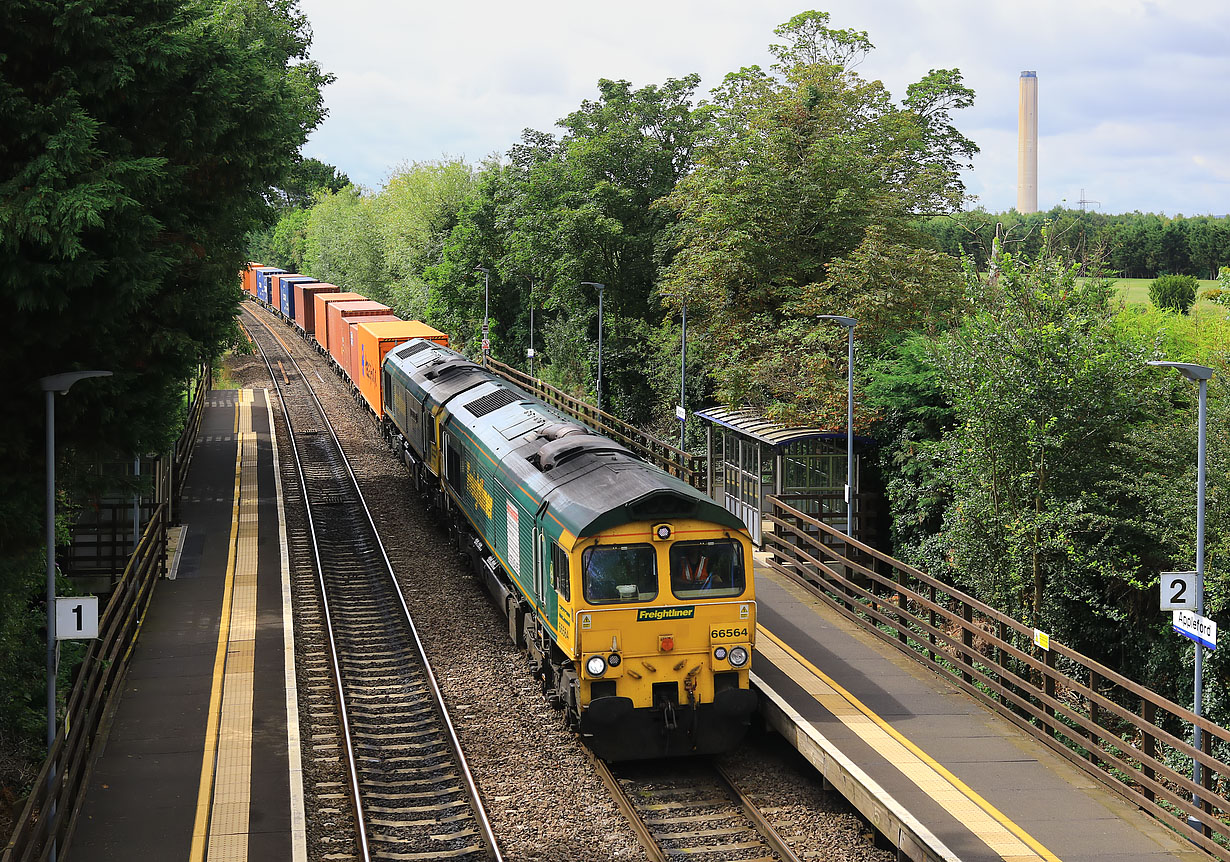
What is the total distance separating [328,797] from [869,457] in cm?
1447

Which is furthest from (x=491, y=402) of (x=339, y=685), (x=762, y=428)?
(x=339, y=685)

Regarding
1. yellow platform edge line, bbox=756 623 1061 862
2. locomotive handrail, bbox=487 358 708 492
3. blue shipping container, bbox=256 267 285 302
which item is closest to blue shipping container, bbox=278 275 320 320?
blue shipping container, bbox=256 267 285 302

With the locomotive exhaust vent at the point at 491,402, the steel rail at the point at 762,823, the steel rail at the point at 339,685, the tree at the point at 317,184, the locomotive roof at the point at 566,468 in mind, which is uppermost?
the tree at the point at 317,184

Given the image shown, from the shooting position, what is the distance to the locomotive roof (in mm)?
12891

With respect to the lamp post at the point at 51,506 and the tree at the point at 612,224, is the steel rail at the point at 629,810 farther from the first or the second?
the tree at the point at 612,224

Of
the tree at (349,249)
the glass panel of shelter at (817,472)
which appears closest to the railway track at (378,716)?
the glass panel of shelter at (817,472)

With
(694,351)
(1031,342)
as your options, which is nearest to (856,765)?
(1031,342)

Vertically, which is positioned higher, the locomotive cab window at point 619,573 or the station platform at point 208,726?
the locomotive cab window at point 619,573

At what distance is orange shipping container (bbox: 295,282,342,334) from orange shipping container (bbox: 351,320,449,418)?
2019cm

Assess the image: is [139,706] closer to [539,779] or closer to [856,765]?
[539,779]

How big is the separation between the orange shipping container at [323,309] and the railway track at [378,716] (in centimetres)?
2836

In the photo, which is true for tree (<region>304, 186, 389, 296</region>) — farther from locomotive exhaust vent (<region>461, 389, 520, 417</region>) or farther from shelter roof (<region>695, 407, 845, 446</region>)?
locomotive exhaust vent (<region>461, 389, 520, 417</region>)

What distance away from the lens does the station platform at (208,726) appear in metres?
10.9

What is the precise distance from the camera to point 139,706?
1442 cm
